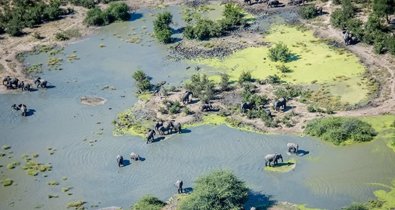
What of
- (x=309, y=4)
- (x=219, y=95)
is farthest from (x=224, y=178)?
(x=309, y=4)

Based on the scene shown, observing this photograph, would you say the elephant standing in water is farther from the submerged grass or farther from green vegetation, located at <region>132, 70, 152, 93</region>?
the submerged grass

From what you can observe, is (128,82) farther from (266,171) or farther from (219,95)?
(266,171)

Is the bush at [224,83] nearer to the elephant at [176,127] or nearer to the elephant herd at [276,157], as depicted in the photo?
the elephant at [176,127]

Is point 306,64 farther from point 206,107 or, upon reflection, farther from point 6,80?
point 6,80

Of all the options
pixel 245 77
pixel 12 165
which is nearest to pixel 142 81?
pixel 245 77

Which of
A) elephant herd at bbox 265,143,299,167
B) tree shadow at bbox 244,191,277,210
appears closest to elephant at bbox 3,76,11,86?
elephant herd at bbox 265,143,299,167

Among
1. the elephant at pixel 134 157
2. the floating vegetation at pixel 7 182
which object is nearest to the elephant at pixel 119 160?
the elephant at pixel 134 157
